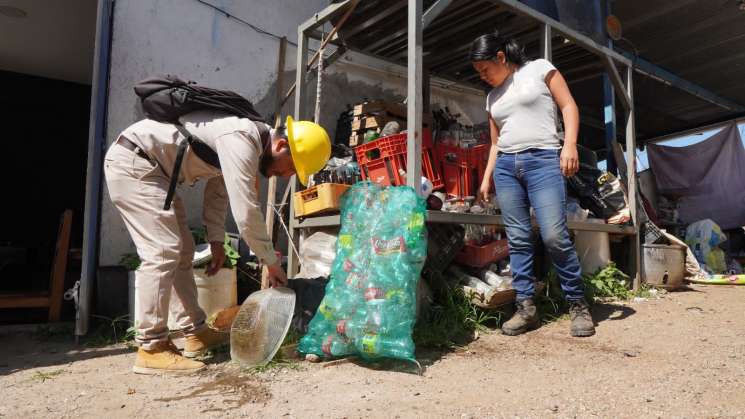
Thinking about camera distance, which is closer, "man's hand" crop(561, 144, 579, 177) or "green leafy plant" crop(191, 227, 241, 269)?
"man's hand" crop(561, 144, 579, 177)

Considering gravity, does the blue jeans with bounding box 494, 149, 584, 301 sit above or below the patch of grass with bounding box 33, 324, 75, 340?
above

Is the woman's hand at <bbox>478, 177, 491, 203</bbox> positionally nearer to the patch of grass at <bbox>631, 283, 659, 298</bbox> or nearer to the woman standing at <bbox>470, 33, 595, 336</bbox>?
the woman standing at <bbox>470, 33, 595, 336</bbox>

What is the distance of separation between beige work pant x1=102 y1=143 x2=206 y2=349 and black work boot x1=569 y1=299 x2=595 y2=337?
251cm

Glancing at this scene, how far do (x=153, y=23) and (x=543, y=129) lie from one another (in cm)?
382

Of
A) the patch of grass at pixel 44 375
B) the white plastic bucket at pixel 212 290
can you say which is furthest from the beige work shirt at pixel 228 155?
the patch of grass at pixel 44 375

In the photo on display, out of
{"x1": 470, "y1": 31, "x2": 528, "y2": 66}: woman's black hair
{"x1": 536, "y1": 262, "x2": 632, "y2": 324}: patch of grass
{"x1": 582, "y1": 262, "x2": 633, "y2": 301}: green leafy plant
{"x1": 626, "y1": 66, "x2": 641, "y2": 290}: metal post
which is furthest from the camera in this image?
{"x1": 626, "y1": 66, "x2": 641, "y2": 290}: metal post

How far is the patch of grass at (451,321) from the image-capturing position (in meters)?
2.93

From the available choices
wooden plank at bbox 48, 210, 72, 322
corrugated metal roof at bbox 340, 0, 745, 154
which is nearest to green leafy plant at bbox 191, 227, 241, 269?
wooden plank at bbox 48, 210, 72, 322

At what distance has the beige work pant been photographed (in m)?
2.49

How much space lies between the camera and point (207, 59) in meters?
4.93

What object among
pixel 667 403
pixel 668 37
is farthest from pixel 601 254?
pixel 668 37

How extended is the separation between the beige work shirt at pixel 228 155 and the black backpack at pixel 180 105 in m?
0.04

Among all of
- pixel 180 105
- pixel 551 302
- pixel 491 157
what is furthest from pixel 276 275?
pixel 551 302

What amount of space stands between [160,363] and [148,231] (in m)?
0.71
